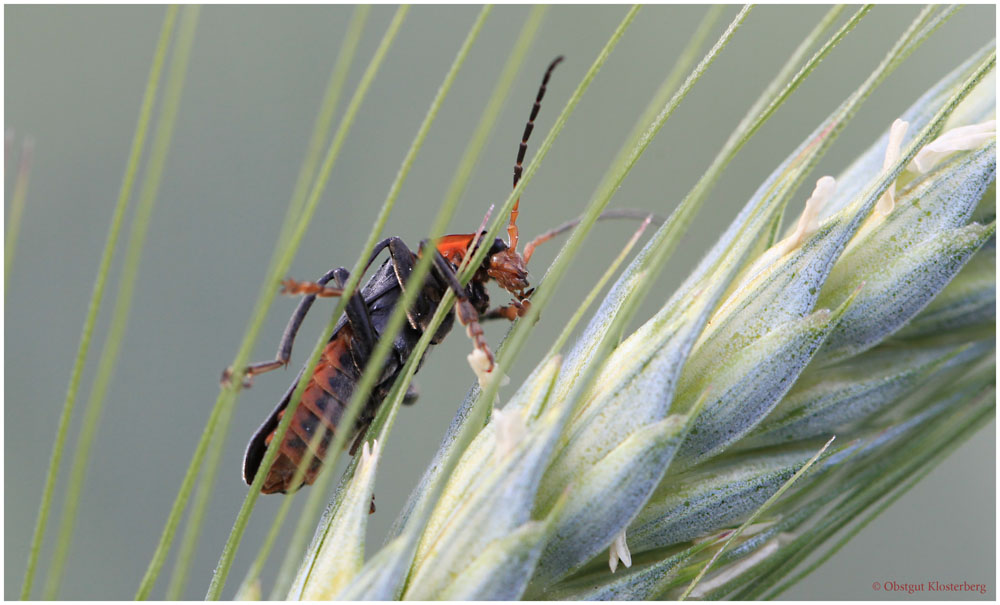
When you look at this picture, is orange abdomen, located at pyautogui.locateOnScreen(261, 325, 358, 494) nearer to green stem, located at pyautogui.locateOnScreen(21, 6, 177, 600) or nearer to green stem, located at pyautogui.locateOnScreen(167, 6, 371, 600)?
green stem, located at pyautogui.locateOnScreen(21, 6, 177, 600)

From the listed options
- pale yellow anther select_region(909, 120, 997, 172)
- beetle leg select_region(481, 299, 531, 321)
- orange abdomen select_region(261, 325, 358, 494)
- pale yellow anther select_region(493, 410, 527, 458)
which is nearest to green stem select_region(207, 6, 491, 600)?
pale yellow anther select_region(493, 410, 527, 458)

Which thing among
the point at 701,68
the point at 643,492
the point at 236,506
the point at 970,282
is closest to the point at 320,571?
the point at 643,492

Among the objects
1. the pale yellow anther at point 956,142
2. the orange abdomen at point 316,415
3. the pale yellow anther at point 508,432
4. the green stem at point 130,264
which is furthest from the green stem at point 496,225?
the orange abdomen at point 316,415

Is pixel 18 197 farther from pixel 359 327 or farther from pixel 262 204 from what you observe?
pixel 262 204

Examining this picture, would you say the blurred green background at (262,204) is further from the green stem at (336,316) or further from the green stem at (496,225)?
the green stem at (336,316)

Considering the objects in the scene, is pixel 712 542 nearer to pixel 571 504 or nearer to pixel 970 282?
pixel 571 504

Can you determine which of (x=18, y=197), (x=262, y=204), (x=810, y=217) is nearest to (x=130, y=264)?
(x=18, y=197)
